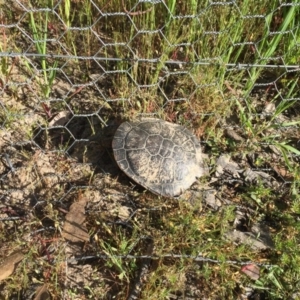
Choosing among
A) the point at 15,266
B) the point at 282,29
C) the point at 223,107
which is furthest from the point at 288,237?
the point at 15,266

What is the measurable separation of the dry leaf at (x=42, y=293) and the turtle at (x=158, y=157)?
0.50 metres

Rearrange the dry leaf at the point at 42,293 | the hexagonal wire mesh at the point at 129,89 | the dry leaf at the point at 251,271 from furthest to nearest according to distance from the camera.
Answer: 1. the hexagonal wire mesh at the point at 129,89
2. the dry leaf at the point at 251,271
3. the dry leaf at the point at 42,293

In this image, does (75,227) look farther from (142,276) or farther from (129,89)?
(129,89)

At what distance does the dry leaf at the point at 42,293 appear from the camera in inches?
55.1

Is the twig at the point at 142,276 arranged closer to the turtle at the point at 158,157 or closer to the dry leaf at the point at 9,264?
the turtle at the point at 158,157

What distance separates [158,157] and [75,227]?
41 centimetres

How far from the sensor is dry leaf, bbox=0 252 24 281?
4.64 feet

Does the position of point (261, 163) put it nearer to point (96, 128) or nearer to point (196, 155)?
point (196, 155)

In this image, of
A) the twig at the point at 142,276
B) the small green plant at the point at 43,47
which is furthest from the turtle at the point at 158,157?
the small green plant at the point at 43,47

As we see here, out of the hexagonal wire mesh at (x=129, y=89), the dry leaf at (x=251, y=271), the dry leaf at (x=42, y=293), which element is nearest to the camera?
the dry leaf at (x=42, y=293)

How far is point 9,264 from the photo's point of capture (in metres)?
1.43

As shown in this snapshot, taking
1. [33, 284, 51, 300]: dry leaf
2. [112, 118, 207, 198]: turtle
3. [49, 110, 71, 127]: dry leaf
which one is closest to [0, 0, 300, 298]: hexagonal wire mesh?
[49, 110, 71, 127]: dry leaf

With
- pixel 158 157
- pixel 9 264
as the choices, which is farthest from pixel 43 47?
pixel 9 264

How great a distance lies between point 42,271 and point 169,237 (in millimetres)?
463
